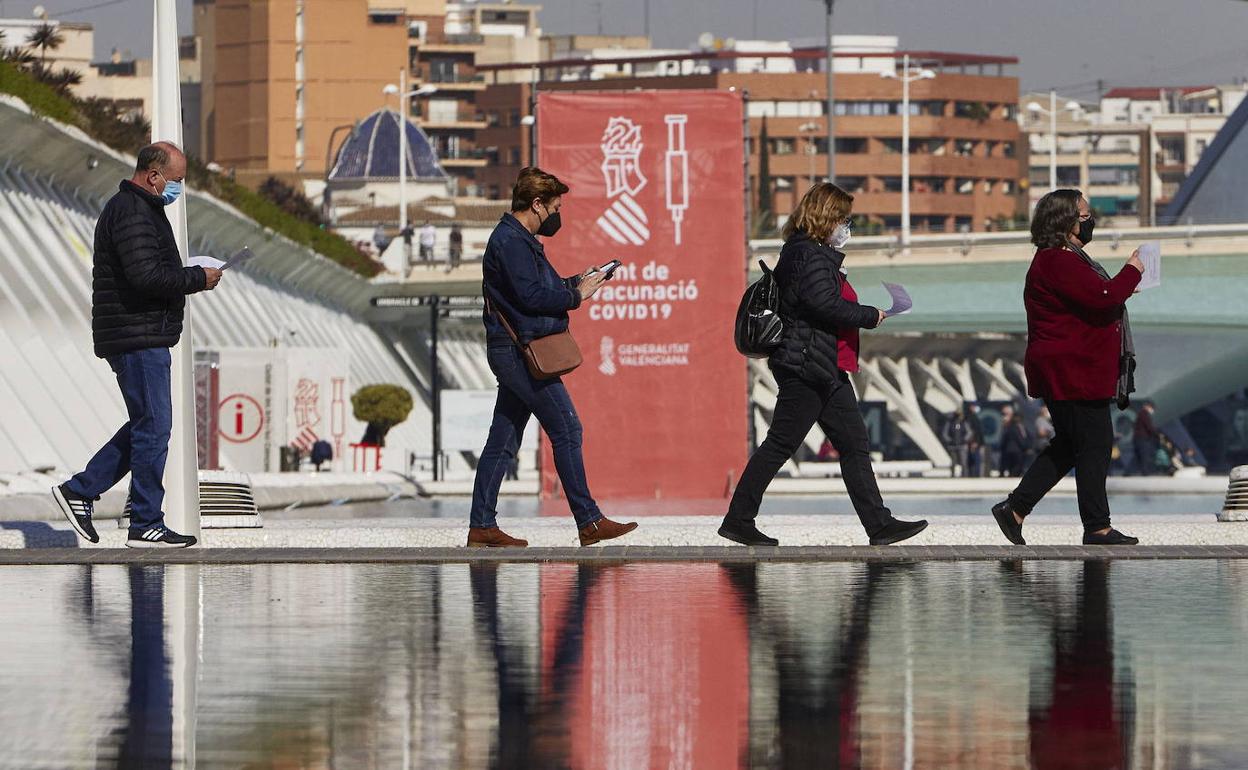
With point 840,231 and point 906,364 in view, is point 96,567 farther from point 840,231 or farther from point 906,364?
point 906,364

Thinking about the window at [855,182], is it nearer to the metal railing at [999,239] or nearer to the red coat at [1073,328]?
the metal railing at [999,239]

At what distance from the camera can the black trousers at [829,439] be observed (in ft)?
39.4

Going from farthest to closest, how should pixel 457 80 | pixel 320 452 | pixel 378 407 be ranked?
pixel 457 80 < pixel 378 407 < pixel 320 452

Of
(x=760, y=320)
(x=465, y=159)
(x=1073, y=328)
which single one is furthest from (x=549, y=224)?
(x=465, y=159)

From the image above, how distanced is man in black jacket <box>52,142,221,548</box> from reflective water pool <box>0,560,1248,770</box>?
1198 mm

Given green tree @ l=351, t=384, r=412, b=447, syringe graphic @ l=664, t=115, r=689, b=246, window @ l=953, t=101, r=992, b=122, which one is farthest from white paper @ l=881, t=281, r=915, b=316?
window @ l=953, t=101, r=992, b=122

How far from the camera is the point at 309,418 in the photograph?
38.4 metres

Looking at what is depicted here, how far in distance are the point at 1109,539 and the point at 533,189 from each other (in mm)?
3100

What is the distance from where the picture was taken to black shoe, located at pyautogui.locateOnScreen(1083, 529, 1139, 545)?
12.2 meters

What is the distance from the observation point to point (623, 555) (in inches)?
462

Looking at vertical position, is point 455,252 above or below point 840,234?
above

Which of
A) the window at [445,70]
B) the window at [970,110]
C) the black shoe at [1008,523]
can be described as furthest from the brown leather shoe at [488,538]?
the window at [445,70]

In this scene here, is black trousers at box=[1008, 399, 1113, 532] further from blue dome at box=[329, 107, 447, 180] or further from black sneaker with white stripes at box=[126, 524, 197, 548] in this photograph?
blue dome at box=[329, 107, 447, 180]

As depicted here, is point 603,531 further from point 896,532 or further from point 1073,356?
point 1073,356
